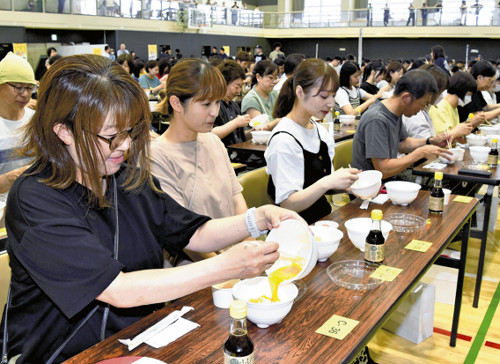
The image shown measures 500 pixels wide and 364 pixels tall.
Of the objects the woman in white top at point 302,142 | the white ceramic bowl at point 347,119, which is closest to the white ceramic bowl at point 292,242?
the woman in white top at point 302,142

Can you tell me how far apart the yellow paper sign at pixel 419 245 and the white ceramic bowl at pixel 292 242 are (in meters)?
0.65

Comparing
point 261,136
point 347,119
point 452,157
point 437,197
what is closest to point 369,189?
point 437,197

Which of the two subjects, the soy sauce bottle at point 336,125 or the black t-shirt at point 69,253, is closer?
the black t-shirt at point 69,253

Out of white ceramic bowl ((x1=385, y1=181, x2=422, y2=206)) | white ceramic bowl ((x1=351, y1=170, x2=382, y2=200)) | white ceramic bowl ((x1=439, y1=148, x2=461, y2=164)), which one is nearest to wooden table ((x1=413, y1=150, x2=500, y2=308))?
white ceramic bowl ((x1=439, y1=148, x2=461, y2=164))

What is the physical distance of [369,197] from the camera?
97.9 inches

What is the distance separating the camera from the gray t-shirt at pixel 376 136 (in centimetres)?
322

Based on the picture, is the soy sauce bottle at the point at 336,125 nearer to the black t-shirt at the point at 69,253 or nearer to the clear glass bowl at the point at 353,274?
the clear glass bowl at the point at 353,274

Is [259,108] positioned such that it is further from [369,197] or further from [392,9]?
[392,9]

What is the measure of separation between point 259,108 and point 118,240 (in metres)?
3.93

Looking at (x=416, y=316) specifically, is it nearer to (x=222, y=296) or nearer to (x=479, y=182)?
(x=479, y=182)

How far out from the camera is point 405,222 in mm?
2312

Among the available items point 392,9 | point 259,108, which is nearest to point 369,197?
point 259,108

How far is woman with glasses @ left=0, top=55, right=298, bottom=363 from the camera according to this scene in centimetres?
122

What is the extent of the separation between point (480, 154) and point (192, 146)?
2420 millimetres
